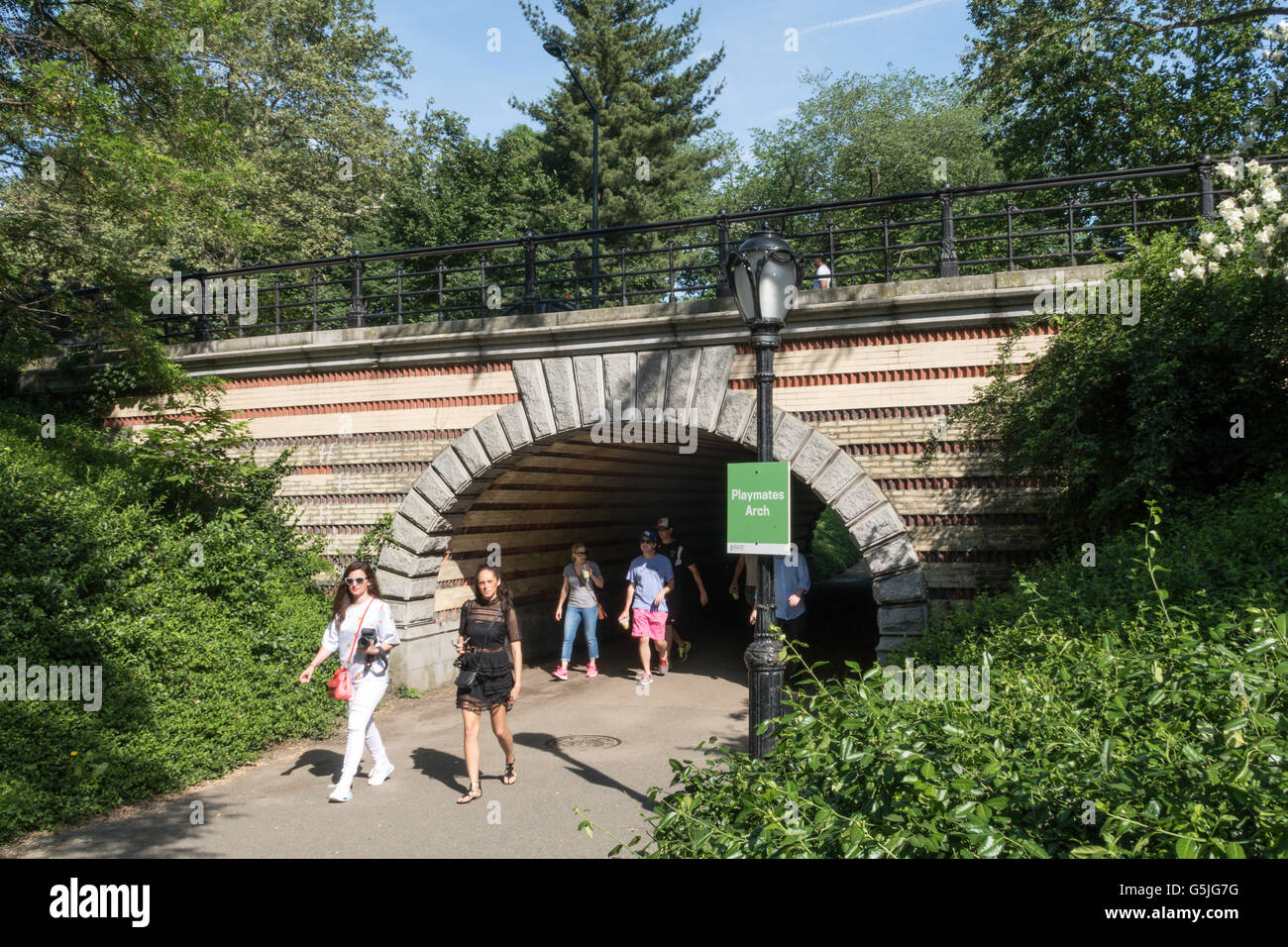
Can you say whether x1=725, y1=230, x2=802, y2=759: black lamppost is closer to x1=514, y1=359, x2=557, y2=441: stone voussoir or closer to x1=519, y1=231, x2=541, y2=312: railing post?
x1=514, y1=359, x2=557, y2=441: stone voussoir

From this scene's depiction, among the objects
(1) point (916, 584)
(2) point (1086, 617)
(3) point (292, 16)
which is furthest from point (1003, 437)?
(3) point (292, 16)

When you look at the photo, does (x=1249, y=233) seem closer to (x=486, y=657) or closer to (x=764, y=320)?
(x=764, y=320)

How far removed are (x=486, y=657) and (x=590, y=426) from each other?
4161 millimetres

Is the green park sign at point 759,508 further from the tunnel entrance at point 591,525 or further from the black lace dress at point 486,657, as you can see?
the tunnel entrance at point 591,525

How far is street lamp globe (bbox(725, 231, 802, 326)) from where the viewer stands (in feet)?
19.2

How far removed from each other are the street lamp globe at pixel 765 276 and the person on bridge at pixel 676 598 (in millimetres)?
6139

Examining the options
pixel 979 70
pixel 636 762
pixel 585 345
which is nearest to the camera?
pixel 636 762

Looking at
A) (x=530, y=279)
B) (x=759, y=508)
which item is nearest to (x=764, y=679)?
(x=759, y=508)

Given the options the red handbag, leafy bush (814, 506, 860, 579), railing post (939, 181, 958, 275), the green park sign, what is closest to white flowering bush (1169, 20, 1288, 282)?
railing post (939, 181, 958, 275)

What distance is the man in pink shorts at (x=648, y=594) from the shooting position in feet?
36.7

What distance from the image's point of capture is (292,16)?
2955 cm

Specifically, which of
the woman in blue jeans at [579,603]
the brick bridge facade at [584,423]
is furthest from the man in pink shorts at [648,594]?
the brick bridge facade at [584,423]

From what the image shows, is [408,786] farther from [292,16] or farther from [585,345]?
[292,16]

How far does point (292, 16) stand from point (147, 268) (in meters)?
11.6
